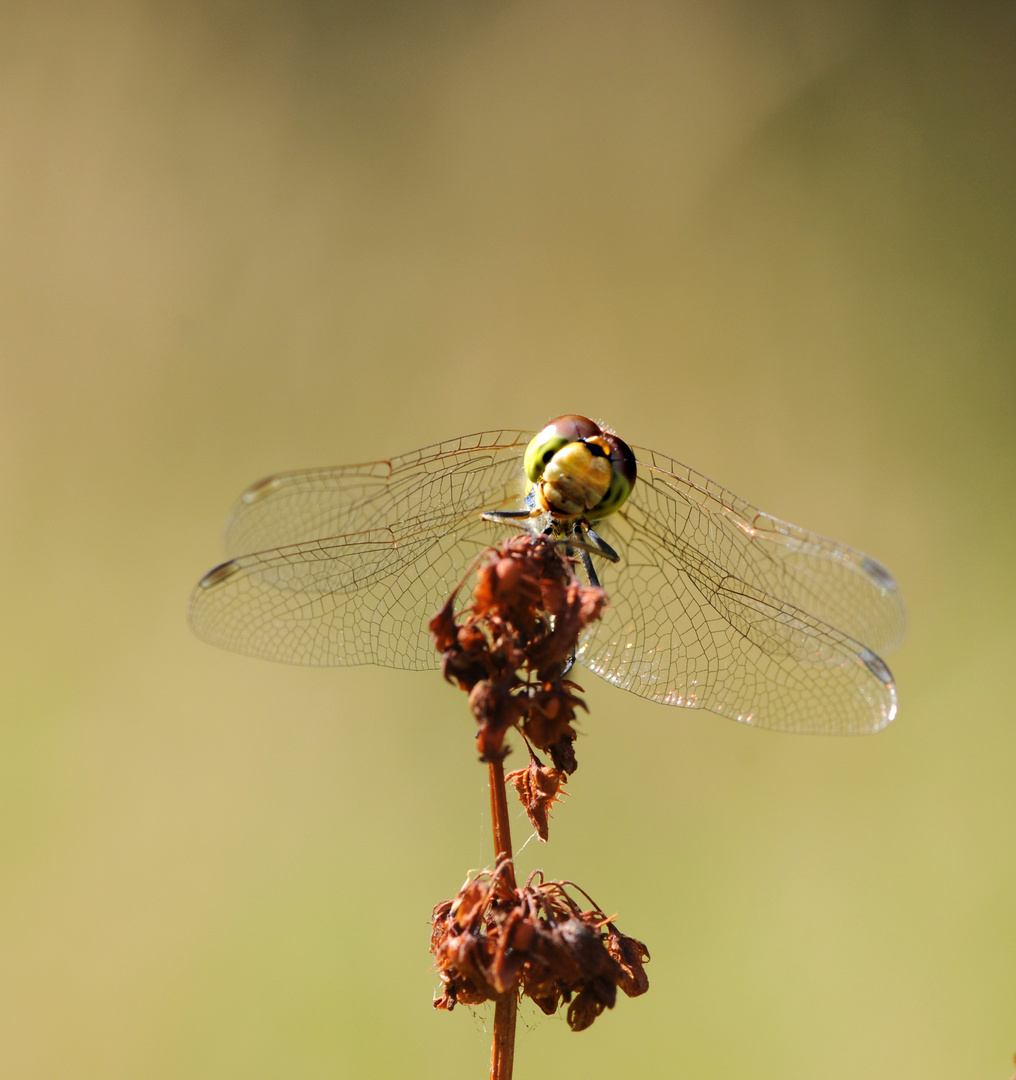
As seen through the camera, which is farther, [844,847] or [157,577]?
[157,577]

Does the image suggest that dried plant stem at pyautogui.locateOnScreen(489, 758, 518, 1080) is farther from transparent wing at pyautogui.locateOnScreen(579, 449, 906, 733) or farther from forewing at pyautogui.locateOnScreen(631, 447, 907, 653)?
forewing at pyautogui.locateOnScreen(631, 447, 907, 653)

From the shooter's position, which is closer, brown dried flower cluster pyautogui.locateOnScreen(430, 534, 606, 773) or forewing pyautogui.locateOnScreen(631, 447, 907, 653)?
brown dried flower cluster pyautogui.locateOnScreen(430, 534, 606, 773)

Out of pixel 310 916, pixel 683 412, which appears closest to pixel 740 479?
pixel 683 412

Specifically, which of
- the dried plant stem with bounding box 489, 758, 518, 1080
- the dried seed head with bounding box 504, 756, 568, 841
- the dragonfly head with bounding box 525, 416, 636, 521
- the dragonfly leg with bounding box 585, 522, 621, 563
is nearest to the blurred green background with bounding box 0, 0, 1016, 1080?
the dragonfly leg with bounding box 585, 522, 621, 563

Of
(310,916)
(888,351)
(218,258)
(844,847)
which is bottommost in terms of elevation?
(310,916)

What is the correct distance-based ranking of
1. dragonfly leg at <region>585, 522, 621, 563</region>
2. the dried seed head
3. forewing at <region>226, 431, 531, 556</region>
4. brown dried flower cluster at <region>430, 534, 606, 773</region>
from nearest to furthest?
brown dried flower cluster at <region>430, 534, 606, 773</region> < the dried seed head < dragonfly leg at <region>585, 522, 621, 563</region> < forewing at <region>226, 431, 531, 556</region>

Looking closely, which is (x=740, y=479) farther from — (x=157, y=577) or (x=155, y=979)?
(x=155, y=979)

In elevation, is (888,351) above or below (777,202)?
below

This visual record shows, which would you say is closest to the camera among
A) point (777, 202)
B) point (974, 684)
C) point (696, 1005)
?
point (696, 1005)
